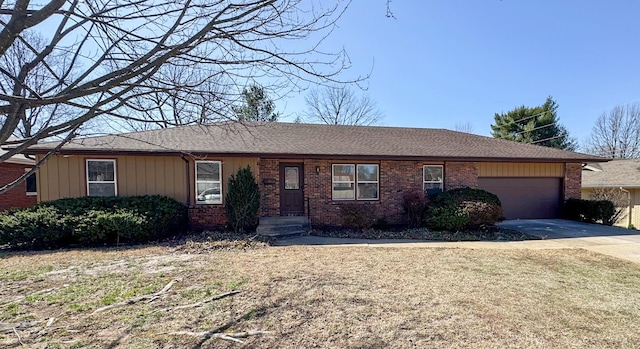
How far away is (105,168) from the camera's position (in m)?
9.32

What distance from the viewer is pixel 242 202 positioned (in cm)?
895

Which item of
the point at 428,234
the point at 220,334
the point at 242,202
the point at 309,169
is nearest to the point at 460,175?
the point at 428,234

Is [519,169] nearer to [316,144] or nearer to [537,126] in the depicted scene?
[316,144]

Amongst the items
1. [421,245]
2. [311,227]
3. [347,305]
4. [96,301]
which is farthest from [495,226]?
[96,301]

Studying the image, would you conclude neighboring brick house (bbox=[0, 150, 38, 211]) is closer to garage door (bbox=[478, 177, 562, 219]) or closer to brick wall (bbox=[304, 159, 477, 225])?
brick wall (bbox=[304, 159, 477, 225])

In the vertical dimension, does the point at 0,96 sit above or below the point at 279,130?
below

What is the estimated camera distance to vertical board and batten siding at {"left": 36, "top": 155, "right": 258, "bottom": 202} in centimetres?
891

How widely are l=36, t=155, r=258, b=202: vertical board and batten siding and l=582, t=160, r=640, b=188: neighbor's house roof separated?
18733 mm

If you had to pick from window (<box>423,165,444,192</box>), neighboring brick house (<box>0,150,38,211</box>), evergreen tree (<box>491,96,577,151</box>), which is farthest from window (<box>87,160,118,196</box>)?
evergreen tree (<box>491,96,577,151</box>)

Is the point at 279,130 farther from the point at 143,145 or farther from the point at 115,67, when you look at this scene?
the point at 115,67

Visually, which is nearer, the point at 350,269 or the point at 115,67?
the point at 115,67

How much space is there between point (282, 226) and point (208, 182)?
2837 mm

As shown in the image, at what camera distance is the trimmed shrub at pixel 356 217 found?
9.64 m

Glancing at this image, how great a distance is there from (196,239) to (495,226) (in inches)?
365
